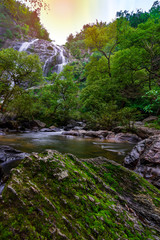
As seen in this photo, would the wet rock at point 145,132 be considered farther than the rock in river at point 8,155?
Yes

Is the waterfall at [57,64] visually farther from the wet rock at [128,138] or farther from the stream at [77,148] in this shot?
the stream at [77,148]

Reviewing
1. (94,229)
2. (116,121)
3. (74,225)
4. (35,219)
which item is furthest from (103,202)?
(116,121)

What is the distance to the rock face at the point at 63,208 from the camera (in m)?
1.20

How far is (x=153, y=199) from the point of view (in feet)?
7.39

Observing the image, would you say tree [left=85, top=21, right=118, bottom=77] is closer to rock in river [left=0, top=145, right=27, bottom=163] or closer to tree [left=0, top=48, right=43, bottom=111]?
tree [left=0, top=48, right=43, bottom=111]

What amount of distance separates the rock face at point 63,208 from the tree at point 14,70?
16384 millimetres

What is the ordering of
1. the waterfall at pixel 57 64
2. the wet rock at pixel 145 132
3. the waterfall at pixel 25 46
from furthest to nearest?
the waterfall at pixel 25 46, the waterfall at pixel 57 64, the wet rock at pixel 145 132

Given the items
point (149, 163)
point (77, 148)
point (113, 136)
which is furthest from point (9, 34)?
point (149, 163)

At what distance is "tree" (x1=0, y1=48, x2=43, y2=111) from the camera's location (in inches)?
644

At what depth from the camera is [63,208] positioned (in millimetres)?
1446

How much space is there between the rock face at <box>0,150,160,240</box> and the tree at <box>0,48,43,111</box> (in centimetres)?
1638

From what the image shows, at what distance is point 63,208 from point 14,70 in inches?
832

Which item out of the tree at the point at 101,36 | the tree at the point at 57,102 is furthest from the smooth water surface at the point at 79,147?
the tree at the point at 101,36

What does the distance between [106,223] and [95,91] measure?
19860 mm
